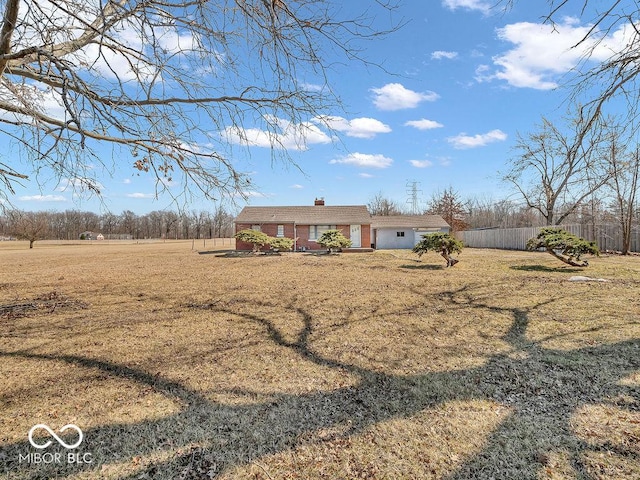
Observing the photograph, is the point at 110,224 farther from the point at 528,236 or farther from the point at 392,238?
the point at 528,236

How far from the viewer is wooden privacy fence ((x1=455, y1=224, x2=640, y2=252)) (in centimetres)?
1897

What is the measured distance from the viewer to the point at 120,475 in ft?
7.20

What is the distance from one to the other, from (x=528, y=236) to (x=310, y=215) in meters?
16.0

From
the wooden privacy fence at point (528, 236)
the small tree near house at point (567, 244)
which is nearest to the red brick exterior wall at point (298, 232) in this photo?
the wooden privacy fence at point (528, 236)

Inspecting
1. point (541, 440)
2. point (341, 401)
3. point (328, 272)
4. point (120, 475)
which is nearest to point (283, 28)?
point (341, 401)

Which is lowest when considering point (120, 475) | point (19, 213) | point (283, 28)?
point (120, 475)

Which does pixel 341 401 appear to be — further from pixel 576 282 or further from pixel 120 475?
pixel 576 282

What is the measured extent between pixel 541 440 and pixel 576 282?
27.0ft

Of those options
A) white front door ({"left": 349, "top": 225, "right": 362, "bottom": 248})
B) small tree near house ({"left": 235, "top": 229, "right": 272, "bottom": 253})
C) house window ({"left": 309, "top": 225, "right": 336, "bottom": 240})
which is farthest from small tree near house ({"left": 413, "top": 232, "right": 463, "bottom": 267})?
house window ({"left": 309, "top": 225, "right": 336, "bottom": 240})

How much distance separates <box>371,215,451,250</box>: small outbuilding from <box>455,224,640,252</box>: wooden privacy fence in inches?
124

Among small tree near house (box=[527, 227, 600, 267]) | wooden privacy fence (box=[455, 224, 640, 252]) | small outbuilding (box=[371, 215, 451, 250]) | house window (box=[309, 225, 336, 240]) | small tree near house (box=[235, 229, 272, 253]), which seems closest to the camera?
small tree near house (box=[527, 227, 600, 267])

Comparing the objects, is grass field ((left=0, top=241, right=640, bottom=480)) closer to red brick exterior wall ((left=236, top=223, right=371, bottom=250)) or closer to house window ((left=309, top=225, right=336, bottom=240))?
red brick exterior wall ((left=236, top=223, right=371, bottom=250))

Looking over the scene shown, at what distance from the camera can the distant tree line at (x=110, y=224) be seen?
5.62 metres

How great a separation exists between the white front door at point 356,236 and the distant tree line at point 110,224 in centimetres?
916
